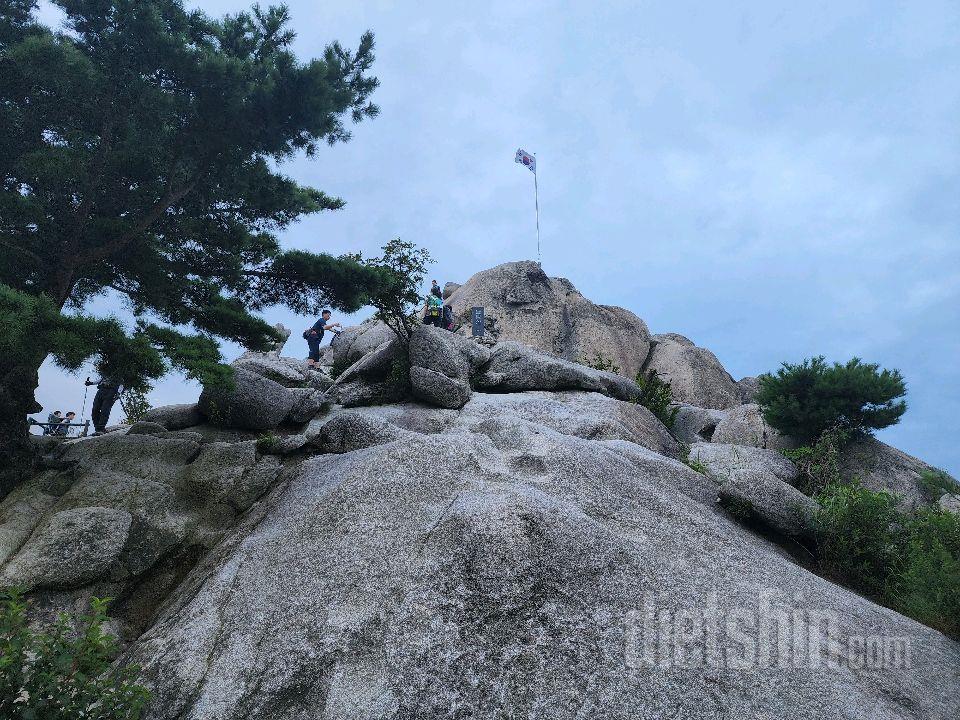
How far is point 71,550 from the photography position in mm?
9859

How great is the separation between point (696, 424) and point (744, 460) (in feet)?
31.7

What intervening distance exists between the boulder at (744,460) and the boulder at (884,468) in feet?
10.9

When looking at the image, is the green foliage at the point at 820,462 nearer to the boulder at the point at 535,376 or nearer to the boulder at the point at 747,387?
the boulder at the point at 535,376

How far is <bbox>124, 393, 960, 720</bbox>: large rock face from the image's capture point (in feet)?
22.9

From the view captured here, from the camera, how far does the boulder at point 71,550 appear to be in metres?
9.42

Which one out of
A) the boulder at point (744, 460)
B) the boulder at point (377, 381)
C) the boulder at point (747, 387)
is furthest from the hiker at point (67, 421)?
the boulder at point (747, 387)

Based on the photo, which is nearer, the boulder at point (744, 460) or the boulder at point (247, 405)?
the boulder at point (247, 405)

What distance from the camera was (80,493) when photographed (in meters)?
11.1

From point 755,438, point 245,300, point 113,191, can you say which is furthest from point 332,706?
point 755,438

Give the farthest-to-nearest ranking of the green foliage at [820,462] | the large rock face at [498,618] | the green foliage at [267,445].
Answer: the green foliage at [820,462] → the green foliage at [267,445] → the large rock face at [498,618]

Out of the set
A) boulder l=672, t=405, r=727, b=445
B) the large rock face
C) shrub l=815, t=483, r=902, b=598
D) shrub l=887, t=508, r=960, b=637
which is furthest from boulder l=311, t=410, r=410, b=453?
boulder l=672, t=405, r=727, b=445

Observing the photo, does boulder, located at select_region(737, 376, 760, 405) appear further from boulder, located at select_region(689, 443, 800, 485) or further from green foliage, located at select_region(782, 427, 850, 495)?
boulder, located at select_region(689, 443, 800, 485)

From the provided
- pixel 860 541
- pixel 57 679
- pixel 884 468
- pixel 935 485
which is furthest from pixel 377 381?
pixel 935 485

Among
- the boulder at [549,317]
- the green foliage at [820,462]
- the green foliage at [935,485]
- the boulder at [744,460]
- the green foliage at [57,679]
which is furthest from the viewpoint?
the boulder at [549,317]
